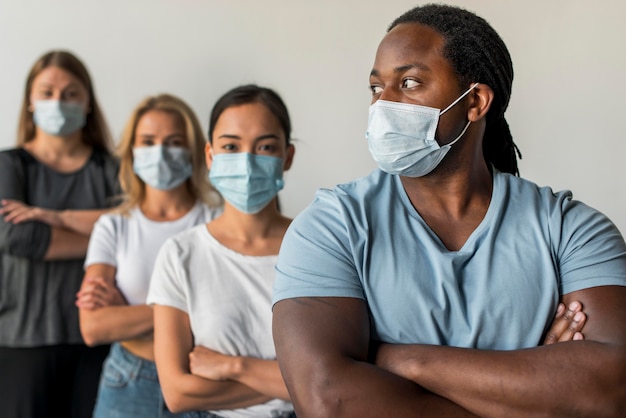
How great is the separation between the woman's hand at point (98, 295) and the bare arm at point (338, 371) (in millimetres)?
1100

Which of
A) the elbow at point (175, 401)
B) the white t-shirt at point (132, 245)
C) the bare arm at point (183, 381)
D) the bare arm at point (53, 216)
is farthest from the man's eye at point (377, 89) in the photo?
the bare arm at point (53, 216)

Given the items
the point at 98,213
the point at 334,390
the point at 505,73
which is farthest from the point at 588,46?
the point at 334,390

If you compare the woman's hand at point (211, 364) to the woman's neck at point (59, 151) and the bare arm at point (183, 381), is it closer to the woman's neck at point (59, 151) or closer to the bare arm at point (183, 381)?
the bare arm at point (183, 381)

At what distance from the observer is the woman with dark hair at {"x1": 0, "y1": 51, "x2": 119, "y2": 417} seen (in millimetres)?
2824

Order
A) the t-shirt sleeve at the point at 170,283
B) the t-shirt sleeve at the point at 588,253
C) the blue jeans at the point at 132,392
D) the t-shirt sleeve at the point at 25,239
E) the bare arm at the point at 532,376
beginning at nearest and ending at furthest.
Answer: the bare arm at the point at 532,376
the t-shirt sleeve at the point at 588,253
the t-shirt sleeve at the point at 170,283
the blue jeans at the point at 132,392
the t-shirt sleeve at the point at 25,239

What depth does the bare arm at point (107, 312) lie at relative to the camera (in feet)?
7.71

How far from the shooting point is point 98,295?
2422 millimetres

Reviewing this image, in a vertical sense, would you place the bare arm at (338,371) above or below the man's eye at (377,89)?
A: below

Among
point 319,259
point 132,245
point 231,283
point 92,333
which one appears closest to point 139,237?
point 132,245

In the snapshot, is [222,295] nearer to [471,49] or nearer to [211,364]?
[211,364]

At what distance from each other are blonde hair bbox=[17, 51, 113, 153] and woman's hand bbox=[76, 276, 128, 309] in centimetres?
84

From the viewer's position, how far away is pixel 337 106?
10.6 ft

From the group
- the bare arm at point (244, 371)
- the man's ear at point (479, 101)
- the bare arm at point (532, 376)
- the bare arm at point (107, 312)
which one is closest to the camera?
the bare arm at point (532, 376)

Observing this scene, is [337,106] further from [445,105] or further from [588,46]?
[445,105]
